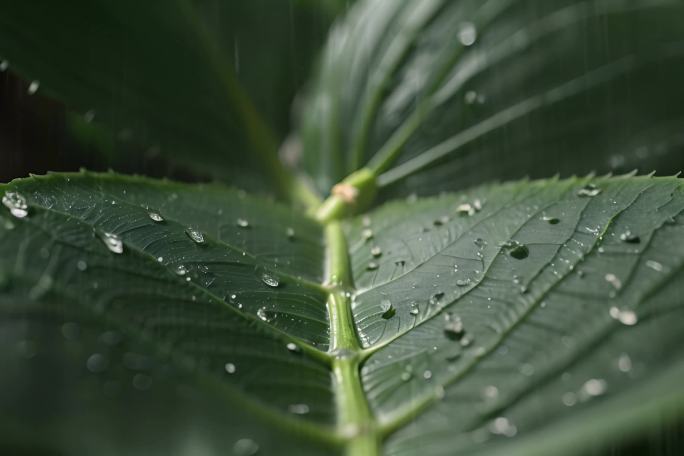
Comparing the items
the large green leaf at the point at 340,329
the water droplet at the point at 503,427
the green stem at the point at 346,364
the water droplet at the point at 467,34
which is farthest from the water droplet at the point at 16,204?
the water droplet at the point at 467,34

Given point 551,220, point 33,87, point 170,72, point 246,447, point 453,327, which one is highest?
point 170,72

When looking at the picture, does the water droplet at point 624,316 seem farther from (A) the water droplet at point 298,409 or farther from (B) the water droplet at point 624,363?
(A) the water droplet at point 298,409

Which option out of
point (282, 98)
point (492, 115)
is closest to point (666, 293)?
point (492, 115)

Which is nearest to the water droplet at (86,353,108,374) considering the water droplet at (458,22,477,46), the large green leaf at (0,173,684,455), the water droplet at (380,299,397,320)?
the large green leaf at (0,173,684,455)

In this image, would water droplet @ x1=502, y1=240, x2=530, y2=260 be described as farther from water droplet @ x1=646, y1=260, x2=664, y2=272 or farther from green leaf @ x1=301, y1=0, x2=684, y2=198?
green leaf @ x1=301, y1=0, x2=684, y2=198

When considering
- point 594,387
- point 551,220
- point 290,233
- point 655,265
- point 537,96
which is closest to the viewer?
point 594,387

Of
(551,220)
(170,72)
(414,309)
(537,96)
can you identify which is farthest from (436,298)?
(170,72)

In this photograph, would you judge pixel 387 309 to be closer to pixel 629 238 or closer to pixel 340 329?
pixel 340 329
